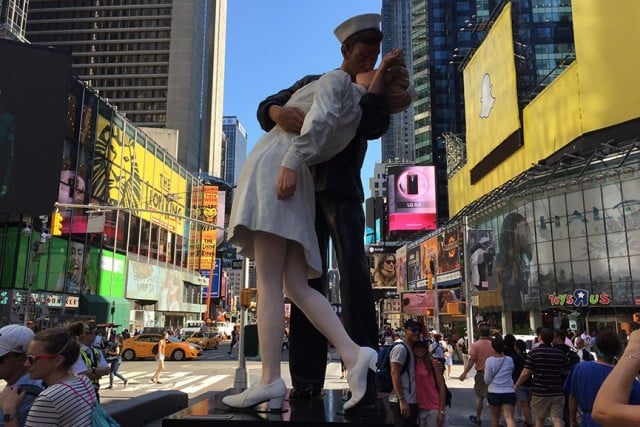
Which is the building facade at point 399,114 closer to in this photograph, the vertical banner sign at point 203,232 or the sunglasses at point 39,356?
the vertical banner sign at point 203,232

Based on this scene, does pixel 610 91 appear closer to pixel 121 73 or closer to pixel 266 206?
pixel 266 206

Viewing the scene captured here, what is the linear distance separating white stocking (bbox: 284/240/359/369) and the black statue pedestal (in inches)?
12.1

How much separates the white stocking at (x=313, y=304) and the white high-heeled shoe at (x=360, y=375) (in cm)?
5

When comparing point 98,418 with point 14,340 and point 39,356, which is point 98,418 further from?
point 14,340

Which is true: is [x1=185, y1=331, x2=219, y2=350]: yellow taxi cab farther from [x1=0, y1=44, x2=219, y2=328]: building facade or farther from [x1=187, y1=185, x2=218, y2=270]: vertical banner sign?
[x1=187, y1=185, x2=218, y2=270]: vertical banner sign

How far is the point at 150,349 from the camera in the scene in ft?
92.3

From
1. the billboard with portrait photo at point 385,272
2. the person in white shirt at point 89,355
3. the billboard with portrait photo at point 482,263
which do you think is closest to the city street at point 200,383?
the person in white shirt at point 89,355

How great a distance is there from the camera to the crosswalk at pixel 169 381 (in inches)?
635

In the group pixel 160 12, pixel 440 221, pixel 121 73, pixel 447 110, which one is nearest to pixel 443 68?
pixel 447 110

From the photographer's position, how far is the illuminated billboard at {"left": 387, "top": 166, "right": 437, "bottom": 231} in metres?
66.1

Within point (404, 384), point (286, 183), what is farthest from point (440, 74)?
point (286, 183)

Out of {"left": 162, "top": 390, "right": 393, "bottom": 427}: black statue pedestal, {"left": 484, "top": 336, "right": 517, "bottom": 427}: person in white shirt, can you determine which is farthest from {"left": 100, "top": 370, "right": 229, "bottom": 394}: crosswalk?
{"left": 162, "top": 390, "right": 393, "bottom": 427}: black statue pedestal

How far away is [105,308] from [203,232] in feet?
77.7

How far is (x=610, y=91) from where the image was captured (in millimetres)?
35719
